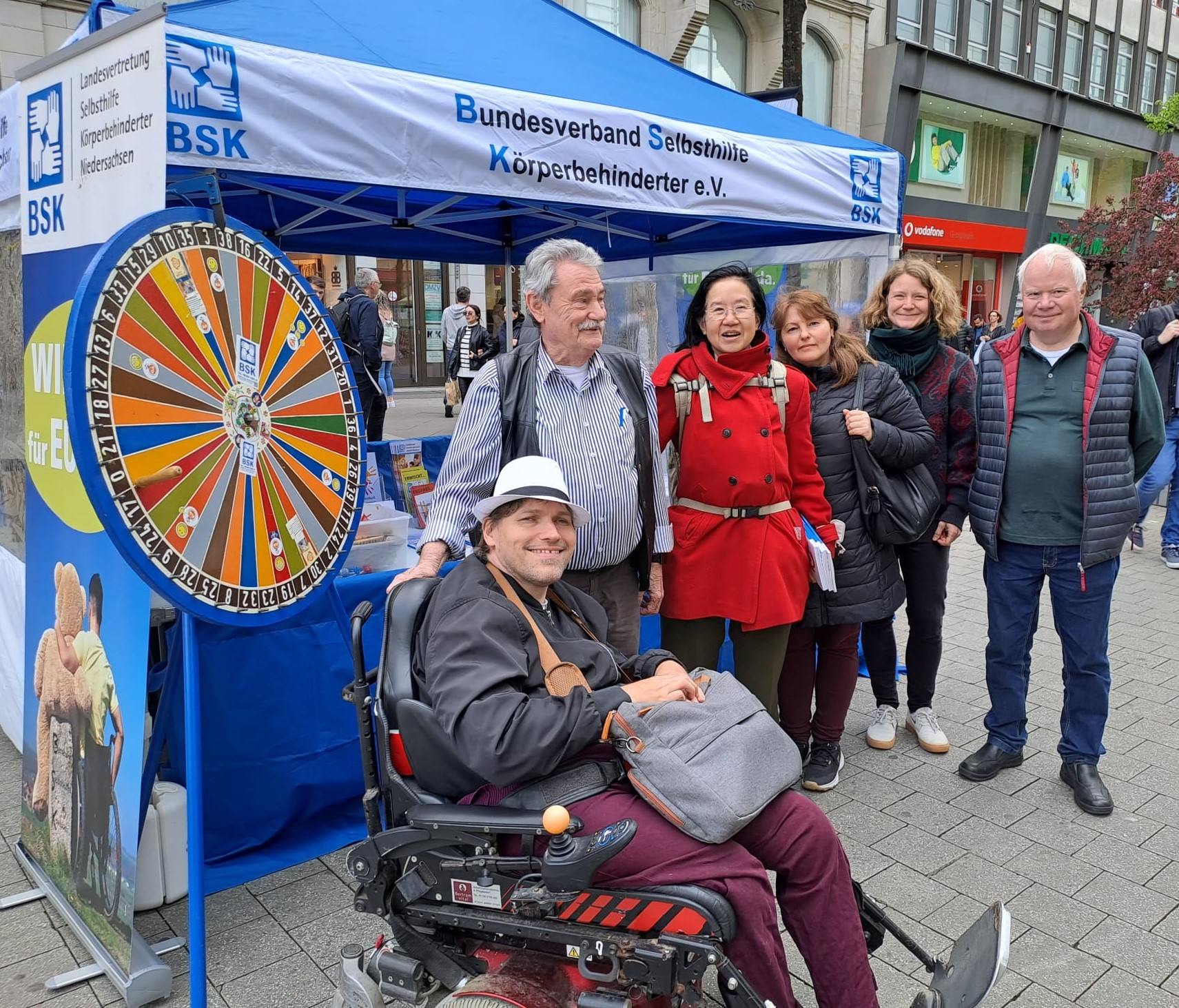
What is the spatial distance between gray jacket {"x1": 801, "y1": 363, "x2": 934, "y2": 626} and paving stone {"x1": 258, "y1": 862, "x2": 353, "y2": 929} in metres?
1.79

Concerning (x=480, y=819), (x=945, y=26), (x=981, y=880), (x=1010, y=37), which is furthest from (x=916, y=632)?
(x=1010, y=37)

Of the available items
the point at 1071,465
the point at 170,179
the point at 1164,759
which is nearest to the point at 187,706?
the point at 170,179

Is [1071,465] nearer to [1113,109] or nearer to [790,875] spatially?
[790,875]

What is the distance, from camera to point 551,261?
253 cm

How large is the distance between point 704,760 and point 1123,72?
29322 mm

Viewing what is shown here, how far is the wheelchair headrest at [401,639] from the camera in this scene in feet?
6.24

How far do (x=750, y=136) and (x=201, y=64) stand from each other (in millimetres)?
2206

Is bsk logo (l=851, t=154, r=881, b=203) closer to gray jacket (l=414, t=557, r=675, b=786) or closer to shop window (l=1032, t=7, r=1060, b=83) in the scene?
gray jacket (l=414, t=557, r=675, b=786)

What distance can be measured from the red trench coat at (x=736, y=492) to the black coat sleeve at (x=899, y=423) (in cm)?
35

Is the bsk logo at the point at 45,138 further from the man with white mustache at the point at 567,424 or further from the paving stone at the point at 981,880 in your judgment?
the paving stone at the point at 981,880

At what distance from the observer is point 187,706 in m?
2.13

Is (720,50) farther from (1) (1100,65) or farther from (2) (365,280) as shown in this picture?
(1) (1100,65)

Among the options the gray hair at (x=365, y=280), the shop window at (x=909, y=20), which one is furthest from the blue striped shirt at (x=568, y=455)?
the shop window at (x=909, y=20)

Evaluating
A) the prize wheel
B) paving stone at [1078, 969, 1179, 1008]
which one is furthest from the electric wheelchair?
paving stone at [1078, 969, 1179, 1008]
